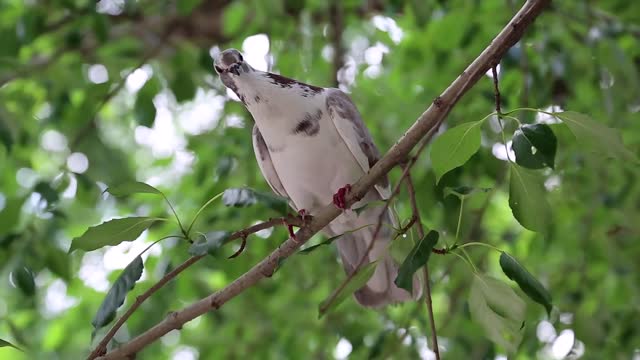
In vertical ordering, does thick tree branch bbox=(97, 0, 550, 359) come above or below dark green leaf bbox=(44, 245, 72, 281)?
above

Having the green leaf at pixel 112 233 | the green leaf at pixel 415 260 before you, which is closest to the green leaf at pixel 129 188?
the green leaf at pixel 112 233

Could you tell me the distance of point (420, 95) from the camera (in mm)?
3668

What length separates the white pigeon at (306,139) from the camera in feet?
6.73

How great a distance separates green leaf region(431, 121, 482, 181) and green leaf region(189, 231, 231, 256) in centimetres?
43

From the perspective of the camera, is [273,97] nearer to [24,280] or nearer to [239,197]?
[239,197]

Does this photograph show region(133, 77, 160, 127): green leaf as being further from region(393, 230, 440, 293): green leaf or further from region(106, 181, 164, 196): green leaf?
region(393, 230, 440, 293): green leaf

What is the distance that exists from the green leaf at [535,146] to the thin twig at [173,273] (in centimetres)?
47

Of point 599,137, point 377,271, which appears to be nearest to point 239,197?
point 599,137

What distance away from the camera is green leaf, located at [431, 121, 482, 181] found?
1608mm

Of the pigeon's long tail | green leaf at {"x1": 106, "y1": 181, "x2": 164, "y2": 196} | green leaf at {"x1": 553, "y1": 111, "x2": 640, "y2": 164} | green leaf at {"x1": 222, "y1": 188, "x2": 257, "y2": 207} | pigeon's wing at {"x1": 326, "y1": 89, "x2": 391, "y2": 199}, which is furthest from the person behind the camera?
the pigeon's long tail

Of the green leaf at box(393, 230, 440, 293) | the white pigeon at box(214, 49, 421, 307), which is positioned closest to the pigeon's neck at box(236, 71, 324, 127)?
the white pigeon at box(214, 49, 421, 307)

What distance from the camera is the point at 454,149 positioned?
1.61 meters

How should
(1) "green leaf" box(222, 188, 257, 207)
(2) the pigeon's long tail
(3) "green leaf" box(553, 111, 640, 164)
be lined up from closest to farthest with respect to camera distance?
(1) "green leaf" box(222, 188, 257, 207)
(3) "green leaf" box(553, 111, 640, 164)
(2) the pigeon's long tail

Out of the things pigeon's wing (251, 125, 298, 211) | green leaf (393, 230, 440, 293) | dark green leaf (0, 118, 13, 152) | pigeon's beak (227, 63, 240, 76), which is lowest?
dark green leaf (0, 118, 13, 152)
